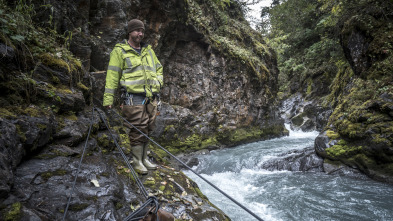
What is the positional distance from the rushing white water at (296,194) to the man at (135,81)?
2268 mm

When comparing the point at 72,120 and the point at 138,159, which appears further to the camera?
the point at 138,159

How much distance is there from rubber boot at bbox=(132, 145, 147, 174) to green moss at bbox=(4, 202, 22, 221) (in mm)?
1911

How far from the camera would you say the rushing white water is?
4156 mm

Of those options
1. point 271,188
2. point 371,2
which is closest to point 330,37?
point 371,2

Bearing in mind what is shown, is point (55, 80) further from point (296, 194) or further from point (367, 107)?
point (367, 107)

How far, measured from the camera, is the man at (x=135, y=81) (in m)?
3.29

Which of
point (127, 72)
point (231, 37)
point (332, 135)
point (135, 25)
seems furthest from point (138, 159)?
point (231, 37)

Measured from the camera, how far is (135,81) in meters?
3.29

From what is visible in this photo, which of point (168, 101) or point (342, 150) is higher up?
point (168, 101)

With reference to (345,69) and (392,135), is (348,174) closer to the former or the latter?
(392,135)

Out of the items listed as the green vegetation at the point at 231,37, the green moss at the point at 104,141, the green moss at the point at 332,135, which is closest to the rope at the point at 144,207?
the green moss at the point at 104,141

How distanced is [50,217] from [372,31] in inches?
410

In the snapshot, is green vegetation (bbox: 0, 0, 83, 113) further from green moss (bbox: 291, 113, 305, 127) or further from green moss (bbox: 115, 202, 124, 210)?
green moss (bbox: 291, 113, 305, 127)

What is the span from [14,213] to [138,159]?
2.06 meters
